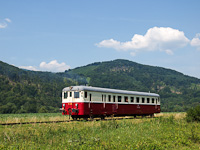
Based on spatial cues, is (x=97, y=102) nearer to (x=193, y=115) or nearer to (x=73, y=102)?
(x=73, y=102)

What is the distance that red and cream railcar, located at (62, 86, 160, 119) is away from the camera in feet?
77.3

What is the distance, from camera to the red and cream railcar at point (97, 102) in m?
23.6

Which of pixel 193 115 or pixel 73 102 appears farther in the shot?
pixel 73 102

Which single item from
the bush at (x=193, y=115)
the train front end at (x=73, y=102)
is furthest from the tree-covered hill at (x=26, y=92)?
the bush at (x=193, y=115)

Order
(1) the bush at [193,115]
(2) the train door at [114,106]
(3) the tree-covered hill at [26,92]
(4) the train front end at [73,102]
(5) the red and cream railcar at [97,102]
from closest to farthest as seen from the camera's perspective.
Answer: (1) the bush at [193,115] → (4) the train front end at [73,102] → (5) the red and cream railcar at [97,102] → (2) the train door at [114,106] → (3) the tree-covered hill at [26,92]

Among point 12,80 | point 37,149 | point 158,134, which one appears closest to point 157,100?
point 158,134

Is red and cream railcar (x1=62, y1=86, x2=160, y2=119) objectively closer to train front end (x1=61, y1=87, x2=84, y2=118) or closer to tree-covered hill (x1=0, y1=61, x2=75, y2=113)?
train front end (x1=61, y1=87, x2=84, y2=118)

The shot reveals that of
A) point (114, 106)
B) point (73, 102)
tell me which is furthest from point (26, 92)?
point (73, 102)

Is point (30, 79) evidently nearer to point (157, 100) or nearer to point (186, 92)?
point (157, 100)

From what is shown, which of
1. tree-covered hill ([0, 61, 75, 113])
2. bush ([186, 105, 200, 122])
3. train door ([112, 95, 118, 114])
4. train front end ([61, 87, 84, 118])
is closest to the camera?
bush ([186, 105, 200, 122])

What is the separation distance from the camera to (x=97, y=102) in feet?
80.7

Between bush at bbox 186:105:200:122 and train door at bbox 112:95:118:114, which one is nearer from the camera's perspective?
bush at bbox 186:105:200:122

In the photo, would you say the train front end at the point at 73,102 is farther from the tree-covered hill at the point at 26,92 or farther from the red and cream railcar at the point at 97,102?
the tree-covered hill at the point at 26,92

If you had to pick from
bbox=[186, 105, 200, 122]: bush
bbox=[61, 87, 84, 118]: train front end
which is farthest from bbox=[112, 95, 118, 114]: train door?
bbox=[186, 105, 200, 122]: bush
